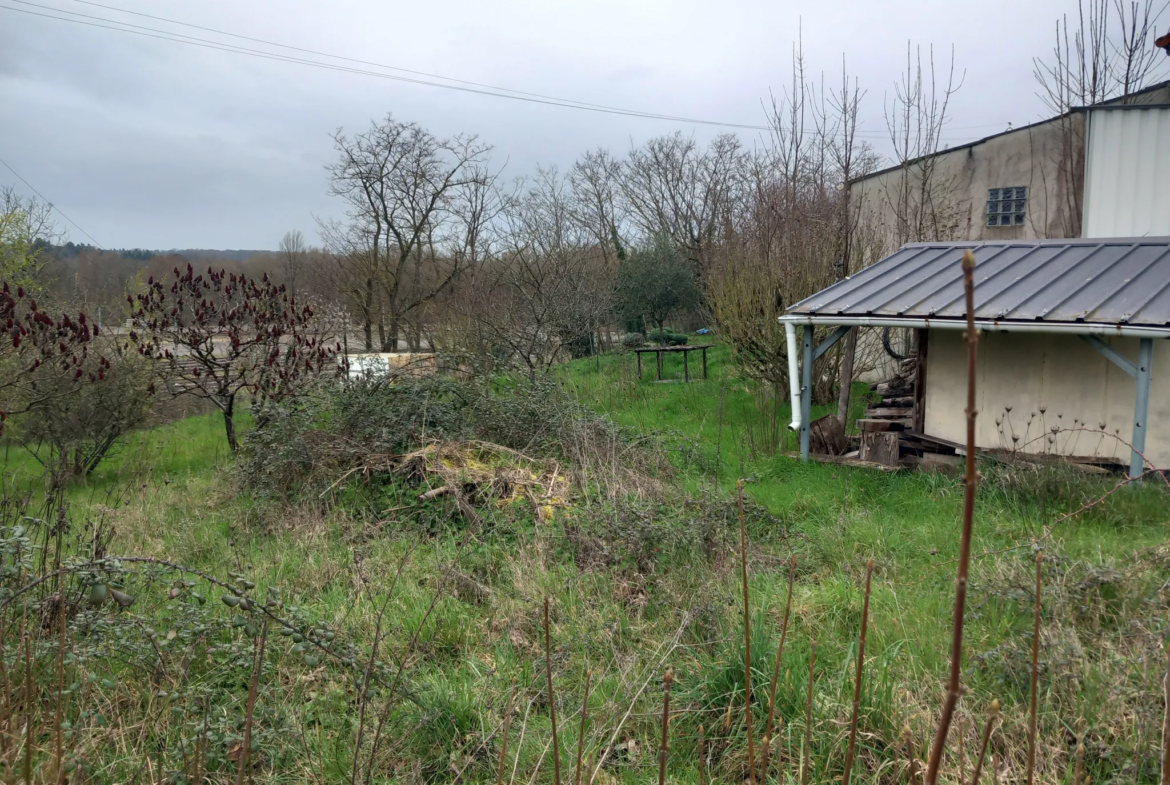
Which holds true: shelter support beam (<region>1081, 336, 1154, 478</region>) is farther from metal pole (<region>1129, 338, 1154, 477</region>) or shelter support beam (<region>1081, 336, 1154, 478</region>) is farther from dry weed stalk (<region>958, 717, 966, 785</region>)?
dry weed stalk (<region>958, 717, 966, 785</region>)

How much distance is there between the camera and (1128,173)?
10273 millimetres

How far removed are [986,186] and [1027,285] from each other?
746cm

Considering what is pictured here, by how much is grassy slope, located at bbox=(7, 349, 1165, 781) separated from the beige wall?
1276mm

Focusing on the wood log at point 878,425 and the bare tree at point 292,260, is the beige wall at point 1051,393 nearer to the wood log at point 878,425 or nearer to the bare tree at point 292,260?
the wood log at point 878,425

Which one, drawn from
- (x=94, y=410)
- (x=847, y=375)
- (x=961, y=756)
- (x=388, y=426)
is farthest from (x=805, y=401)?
(x=94, y=410)

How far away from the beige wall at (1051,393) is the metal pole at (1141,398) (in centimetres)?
52

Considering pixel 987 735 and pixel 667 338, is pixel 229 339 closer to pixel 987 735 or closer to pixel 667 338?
pixel 987 735

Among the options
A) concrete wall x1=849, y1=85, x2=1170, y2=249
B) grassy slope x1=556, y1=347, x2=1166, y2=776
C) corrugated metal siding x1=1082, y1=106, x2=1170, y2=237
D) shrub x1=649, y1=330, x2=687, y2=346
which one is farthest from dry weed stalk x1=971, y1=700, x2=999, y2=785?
shrub x1=649, y1=330, x2=687, y2=346

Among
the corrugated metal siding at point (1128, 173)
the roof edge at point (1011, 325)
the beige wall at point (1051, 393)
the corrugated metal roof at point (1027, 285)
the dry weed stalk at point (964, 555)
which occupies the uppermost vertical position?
the corrugated metal siding at point (1128, 173)

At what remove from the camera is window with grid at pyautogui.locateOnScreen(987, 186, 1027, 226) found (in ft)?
44.8

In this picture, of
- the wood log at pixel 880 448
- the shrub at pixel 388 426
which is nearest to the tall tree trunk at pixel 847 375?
the wood log at pixel 880 448

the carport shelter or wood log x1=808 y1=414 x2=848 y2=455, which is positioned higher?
the carport shelter

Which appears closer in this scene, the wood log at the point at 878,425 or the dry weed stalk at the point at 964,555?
the dry weed stalk at the point at 964,555

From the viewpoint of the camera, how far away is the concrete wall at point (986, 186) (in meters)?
12.8
